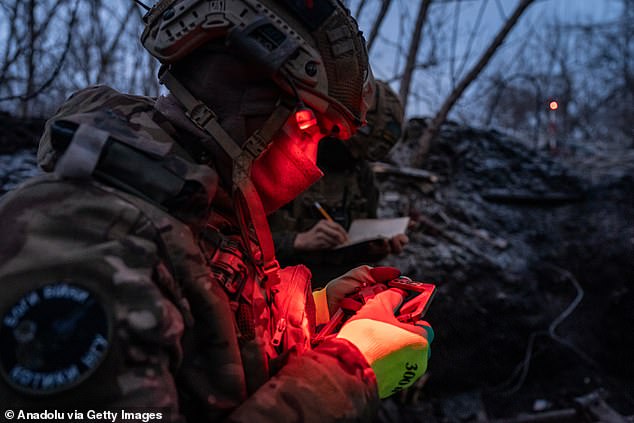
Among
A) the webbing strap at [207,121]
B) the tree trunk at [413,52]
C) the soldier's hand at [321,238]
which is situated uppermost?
the tree trunk at [413,52]

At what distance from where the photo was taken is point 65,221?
0.93 meters

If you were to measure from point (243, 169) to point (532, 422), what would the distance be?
149 inches

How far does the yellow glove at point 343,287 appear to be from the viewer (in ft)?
6.15

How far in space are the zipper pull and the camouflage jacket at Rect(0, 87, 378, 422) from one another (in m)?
0.04

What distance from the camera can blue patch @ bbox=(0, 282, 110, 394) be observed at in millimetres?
839

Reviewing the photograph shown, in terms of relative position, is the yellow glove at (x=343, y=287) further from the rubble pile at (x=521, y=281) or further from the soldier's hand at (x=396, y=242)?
the rubble pile at (x=521, y=281)

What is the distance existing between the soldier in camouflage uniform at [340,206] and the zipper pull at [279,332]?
140 cm

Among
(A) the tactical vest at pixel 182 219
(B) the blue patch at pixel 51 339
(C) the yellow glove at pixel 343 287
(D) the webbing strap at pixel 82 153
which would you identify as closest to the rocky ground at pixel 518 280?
(C) the yellow glove at pixel 343 287

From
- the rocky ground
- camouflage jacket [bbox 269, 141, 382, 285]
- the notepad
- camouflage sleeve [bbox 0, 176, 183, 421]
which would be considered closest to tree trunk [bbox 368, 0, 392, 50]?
the rocky ground

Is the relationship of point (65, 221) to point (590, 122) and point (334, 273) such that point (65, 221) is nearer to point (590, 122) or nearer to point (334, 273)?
point (334, 273)

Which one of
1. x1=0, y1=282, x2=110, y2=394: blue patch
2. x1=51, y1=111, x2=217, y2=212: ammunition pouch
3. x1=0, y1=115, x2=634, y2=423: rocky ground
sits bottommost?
x1=0, y1=115, x2=634, y2=423: rocky ground

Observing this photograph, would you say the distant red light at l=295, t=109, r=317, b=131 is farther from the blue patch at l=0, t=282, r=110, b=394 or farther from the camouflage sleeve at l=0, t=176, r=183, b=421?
the blue patch at l=0, t=282, r=110, b=394

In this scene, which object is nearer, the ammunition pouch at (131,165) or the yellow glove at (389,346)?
the ammunition pouch at (131,165)

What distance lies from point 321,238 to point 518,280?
325 cm
